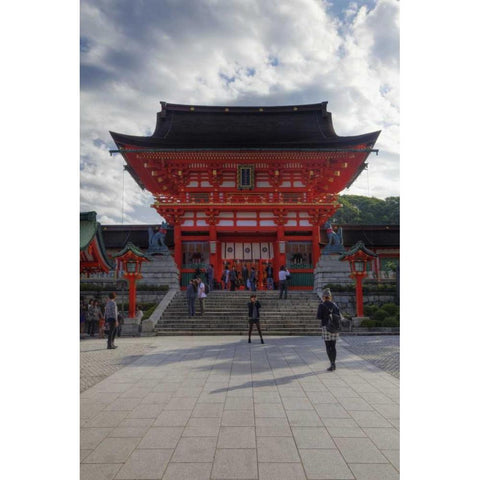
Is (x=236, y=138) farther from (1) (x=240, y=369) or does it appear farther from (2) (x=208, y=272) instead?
(1) (x=240, y=369)

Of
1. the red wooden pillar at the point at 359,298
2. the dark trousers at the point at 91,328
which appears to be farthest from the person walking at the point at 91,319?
the red wooden pillar at the point at 359,298

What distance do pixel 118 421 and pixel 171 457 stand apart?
1452 mm

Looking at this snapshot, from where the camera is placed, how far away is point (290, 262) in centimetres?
2108

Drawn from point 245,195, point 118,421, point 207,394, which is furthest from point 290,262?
point 118,421

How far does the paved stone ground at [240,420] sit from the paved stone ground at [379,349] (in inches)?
18.2

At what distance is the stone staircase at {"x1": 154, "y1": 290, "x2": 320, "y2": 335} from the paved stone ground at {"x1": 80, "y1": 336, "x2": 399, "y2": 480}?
504cm

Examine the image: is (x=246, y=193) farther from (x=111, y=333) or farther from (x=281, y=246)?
(x=111, y=333)

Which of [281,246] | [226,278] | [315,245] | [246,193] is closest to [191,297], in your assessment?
[226,278]

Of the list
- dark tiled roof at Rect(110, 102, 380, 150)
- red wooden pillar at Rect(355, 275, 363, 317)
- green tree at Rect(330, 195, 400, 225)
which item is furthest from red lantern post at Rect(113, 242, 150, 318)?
green tree at Rect(330, 195, 400, 225)

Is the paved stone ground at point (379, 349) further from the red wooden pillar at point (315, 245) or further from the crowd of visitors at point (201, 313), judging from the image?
the red wooden pillar at point (315, 245)

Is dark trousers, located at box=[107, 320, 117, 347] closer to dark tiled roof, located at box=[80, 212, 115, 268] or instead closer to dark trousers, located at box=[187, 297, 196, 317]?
dark trousers, located at box=[187, 297, 196, 317]

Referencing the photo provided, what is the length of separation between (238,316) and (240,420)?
34.0 feet

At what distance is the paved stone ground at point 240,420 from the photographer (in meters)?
3.53

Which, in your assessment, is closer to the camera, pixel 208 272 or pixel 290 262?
pixel 208 272
